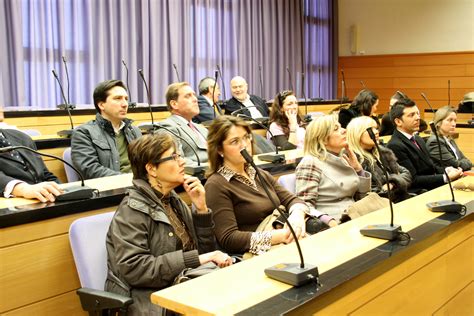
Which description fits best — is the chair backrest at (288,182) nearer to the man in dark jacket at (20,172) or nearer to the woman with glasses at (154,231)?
the woman with glasses at (154,231)

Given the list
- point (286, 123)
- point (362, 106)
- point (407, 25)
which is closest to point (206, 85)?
point (286, 123)

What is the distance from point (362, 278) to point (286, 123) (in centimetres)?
353

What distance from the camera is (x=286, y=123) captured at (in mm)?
5227

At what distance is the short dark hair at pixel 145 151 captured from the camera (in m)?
2.25

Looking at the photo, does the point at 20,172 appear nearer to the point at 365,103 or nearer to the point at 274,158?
the point at 274,158

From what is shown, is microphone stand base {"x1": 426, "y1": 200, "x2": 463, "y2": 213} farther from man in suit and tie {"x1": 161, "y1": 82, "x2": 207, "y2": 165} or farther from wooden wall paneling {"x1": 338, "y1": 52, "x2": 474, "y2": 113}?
wooden wall paneling {"x1": 338, "y1": 52, "x2": 474, "y2": 113}

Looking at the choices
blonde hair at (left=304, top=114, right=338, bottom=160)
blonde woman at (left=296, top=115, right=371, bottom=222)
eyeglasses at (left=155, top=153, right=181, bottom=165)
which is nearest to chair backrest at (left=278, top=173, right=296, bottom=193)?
blonde woman at (left=296, top=115, right=371, bottom=222)

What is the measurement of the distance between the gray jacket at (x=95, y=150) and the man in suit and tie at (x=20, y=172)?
0.34 meters

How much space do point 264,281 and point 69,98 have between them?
5562mm

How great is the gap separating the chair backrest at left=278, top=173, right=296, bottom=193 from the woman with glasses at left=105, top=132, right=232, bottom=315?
0.73 metres

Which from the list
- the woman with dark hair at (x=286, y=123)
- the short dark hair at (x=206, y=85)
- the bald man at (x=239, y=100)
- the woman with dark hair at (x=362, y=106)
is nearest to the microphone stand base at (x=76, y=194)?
the woman with dark hair at (x=286, y=123)

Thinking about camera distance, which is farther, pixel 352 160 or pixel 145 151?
pixel 352 160

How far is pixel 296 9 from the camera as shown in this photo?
1022 centimetres

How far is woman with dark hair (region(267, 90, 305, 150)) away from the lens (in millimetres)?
5043
